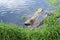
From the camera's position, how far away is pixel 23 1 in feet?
45.2

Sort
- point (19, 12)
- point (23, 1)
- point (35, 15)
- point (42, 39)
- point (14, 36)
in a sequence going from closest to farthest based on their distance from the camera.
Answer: point (42, 39) → point (14, 36) → point (35, 15) → point (19, 12) → point (23, 1)

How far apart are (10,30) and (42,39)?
108 centimetres

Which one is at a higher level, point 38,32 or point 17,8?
point 38,32

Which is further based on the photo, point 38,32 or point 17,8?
point 17,8

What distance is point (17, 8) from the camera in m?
13.2

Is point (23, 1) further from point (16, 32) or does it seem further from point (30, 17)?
point (16, 32)

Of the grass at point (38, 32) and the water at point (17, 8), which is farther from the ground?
the grass at point (38, 32)

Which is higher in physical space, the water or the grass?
the grass

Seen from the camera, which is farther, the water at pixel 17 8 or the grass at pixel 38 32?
the water at pixel 17 8

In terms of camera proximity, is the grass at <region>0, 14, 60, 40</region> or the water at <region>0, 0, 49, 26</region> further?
the water at <region>0, 0, 49, 26</region>

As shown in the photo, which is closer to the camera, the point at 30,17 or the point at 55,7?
the point at 55,7

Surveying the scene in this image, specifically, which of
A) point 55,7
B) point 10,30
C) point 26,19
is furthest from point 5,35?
point 26,19

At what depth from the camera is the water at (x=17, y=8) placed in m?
12.1

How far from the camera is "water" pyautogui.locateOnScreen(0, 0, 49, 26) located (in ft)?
39.8
